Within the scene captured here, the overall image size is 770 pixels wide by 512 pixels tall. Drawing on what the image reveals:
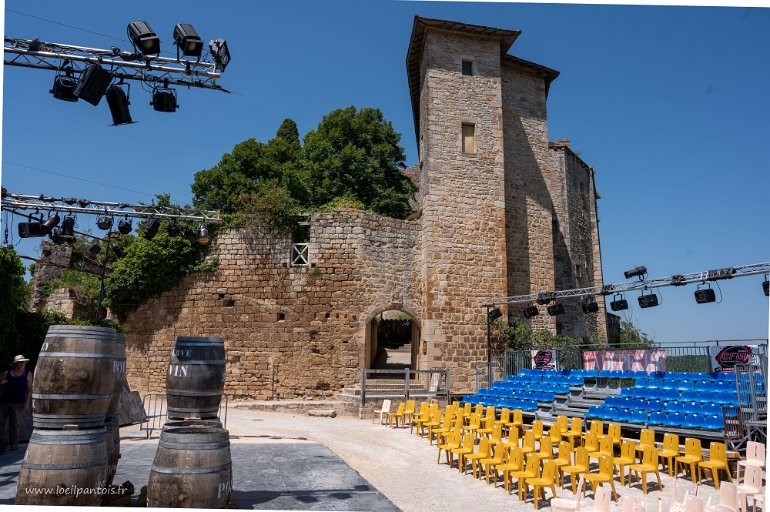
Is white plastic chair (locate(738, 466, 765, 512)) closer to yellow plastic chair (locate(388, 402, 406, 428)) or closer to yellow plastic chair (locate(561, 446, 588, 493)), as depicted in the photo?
yellow plastic chair (locate(561, 446, 588, 493))

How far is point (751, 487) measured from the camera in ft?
18.4

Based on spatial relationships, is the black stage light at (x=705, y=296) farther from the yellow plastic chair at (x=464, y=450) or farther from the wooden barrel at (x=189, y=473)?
the wooden barrel at (x=189, y=473)

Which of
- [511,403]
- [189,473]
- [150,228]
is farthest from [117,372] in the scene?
[511,403]

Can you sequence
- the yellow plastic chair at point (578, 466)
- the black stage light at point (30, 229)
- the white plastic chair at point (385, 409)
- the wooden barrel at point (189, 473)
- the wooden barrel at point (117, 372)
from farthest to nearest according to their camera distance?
1. the white plastic chair at point (385, 409)
2. the black stage light at point (30, 229)
3. the yellow plastic chair at point (578, 466)
4. the wooden barrel at point (117, 372)
5. the wooden barrel at point (189, 473)

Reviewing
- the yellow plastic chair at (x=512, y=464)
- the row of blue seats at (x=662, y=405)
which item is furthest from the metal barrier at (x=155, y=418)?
the row of blue seats at (x=662, y=405)

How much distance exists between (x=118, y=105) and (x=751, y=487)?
856 centimetres

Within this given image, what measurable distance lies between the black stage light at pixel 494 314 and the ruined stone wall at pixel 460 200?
0.29 m

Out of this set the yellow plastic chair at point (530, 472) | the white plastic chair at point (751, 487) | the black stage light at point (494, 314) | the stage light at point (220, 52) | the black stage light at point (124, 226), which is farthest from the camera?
the black stage light at point (494, 314)

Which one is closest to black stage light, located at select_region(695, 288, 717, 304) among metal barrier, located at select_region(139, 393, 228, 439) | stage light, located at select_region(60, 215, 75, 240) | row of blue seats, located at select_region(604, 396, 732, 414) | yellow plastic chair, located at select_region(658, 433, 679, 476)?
row of blue seats, located at select_region(604, 396, 732, 414)

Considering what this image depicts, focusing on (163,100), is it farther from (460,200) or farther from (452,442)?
(460,200)

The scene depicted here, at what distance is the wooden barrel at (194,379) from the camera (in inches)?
192

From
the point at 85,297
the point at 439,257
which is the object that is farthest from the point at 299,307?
the point at 85,297

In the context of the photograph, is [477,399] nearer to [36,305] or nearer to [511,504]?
[511,504]

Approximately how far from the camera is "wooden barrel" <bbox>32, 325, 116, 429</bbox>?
13.7ft
